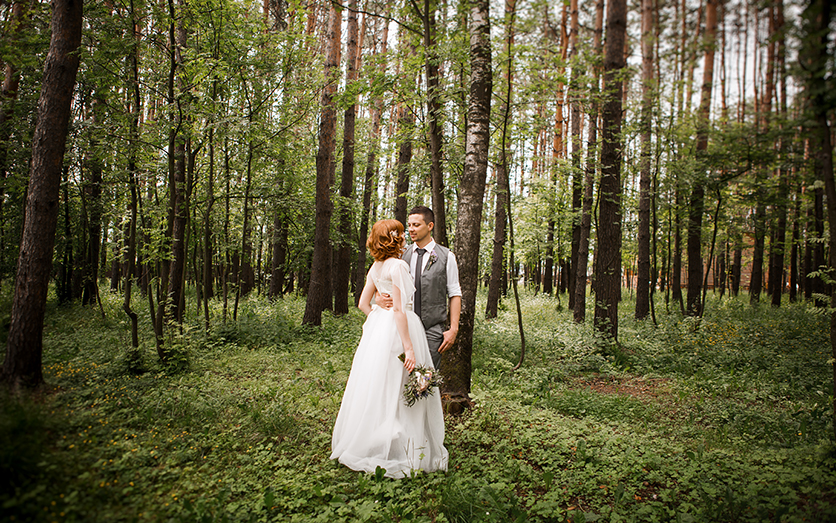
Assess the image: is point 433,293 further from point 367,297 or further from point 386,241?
point 386,241

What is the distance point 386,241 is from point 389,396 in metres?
1.42

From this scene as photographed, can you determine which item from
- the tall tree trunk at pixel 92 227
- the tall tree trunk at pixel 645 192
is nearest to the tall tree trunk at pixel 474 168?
the tall tree trunk at pixel 645 192

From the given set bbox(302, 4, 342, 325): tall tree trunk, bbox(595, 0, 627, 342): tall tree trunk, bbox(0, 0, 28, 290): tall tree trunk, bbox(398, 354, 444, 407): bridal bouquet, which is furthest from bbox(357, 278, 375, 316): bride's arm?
bbox(0, 0, 28, 290): tall tree trunk

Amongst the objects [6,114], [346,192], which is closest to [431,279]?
[346,192]

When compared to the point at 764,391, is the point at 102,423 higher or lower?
higher

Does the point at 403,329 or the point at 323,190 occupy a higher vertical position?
the point at 323,190

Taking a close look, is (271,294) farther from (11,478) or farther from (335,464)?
(11,478)

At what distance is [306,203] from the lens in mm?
11562

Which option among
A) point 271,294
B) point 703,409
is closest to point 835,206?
point 703,409

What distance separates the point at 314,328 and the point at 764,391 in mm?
8647

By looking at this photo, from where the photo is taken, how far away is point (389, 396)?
3.71m

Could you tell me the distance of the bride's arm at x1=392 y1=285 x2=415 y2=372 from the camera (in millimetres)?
3633

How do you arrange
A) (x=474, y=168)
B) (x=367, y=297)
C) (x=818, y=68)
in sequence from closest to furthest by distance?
1. (x=818, y=68)
2. (x=367, y=297)
3. (x=474, y=168)

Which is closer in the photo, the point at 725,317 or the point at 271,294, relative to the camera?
the point at 725,317
